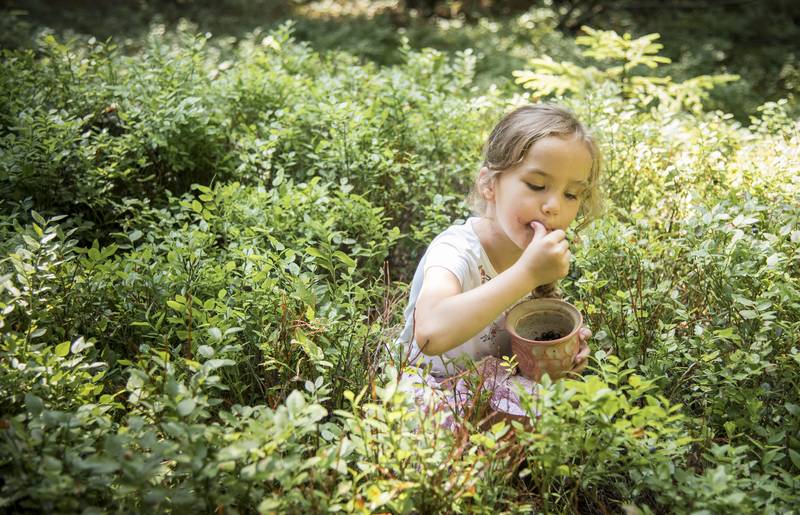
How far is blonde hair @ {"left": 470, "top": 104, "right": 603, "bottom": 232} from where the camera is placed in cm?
239

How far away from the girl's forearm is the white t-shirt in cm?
24

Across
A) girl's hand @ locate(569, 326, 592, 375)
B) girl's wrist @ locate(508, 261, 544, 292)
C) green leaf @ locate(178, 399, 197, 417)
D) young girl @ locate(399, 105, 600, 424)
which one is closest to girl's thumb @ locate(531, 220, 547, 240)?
young girl @ locate(399, 105, 600, 424)

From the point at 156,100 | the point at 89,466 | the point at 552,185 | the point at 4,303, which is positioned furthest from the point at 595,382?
the point at 156,100

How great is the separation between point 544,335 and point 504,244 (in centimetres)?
39

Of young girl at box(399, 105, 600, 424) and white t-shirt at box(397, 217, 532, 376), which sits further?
white t-shirt at box(397, 217, 532, 376)

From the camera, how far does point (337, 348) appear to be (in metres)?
2.38

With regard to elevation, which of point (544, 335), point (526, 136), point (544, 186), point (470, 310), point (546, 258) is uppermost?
point (526, 136)

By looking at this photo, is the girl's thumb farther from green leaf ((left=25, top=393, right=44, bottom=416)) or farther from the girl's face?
green leaf ((left=25, top=393, right=44, bottom=416))

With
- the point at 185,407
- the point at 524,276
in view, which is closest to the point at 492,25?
the point at 524,276

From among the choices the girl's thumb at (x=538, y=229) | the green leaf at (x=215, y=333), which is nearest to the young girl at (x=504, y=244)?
the girl's thumb at (x=538, y=229)

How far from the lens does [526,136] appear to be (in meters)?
2.39

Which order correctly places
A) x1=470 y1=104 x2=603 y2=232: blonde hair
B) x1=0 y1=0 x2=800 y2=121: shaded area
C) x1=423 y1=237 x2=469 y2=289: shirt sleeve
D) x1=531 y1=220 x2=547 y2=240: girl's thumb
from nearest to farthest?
x1=531 y1=220 x2=547 y2=240: girl's thumb < x1=423 y1=237 x2=469 y2=289: shirt sleeve < x1=470 y1=104 x2=603 y2=232: blonde hair < x1=0 y1=0 x2=800 y2=121: shaded area

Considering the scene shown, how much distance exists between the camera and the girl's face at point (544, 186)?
235 centimetres

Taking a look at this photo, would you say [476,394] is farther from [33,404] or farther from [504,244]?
[33,404]
